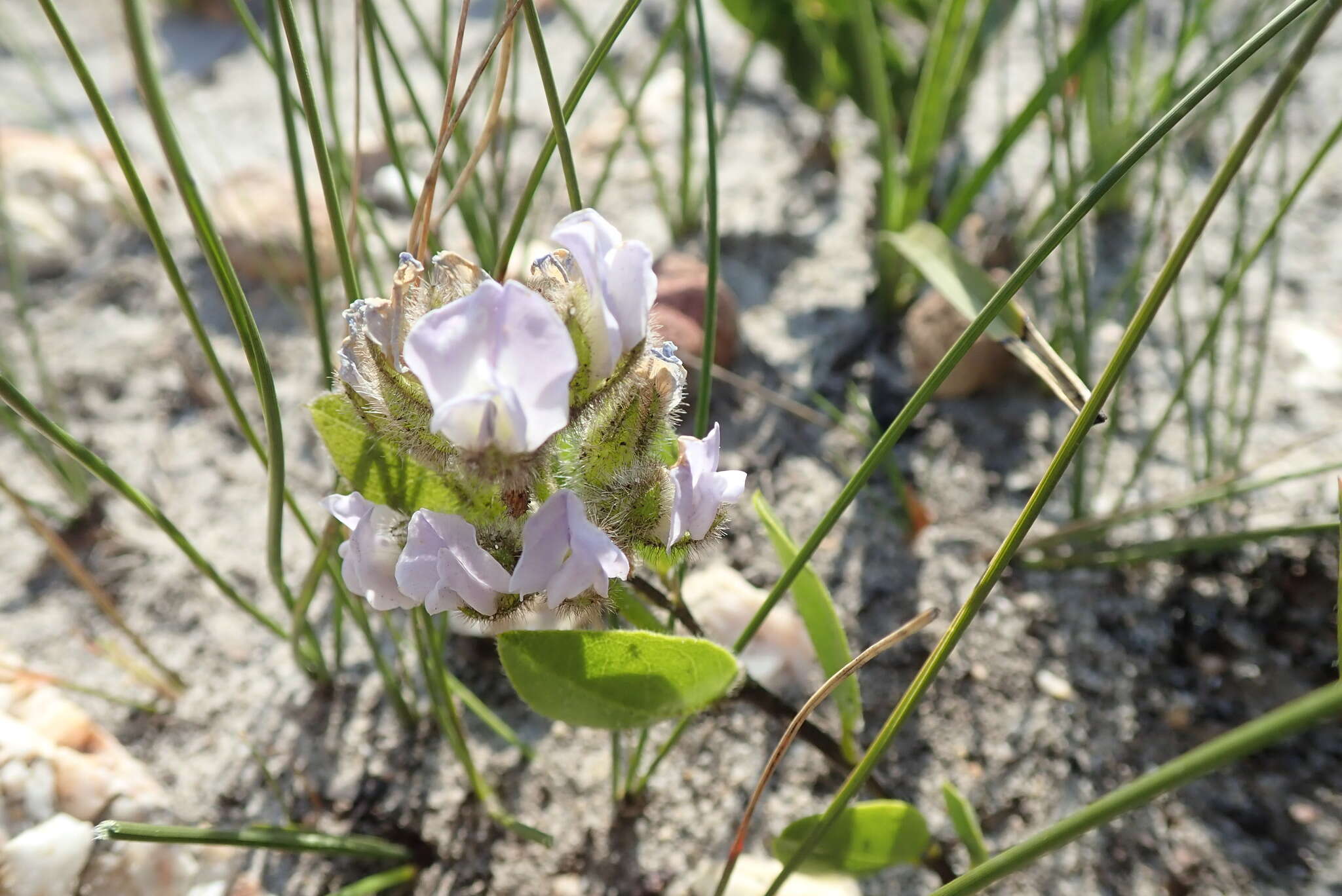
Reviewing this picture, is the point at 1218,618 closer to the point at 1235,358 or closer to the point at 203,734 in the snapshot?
the point at 1235,358

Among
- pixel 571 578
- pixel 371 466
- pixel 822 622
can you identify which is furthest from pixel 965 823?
pixel 371 466

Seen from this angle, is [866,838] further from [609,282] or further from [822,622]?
[609,282]

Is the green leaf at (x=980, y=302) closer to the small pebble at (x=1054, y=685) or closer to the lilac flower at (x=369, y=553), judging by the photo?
the small pebble at (x=1054, y=685)

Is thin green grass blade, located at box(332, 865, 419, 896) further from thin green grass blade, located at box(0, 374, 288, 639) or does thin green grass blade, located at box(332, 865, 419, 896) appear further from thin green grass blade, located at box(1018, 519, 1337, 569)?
thin green grass blade, located at box(1018, 519, 1337, 569)

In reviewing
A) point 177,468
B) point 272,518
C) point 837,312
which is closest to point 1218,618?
point 837,312

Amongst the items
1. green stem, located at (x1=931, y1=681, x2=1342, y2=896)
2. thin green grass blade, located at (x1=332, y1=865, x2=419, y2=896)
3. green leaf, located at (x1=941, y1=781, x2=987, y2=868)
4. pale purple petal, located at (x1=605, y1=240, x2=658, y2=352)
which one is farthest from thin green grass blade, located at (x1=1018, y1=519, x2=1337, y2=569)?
thin green grass blade, located at (x1=332, y1=865, x2=419, y2=896)
